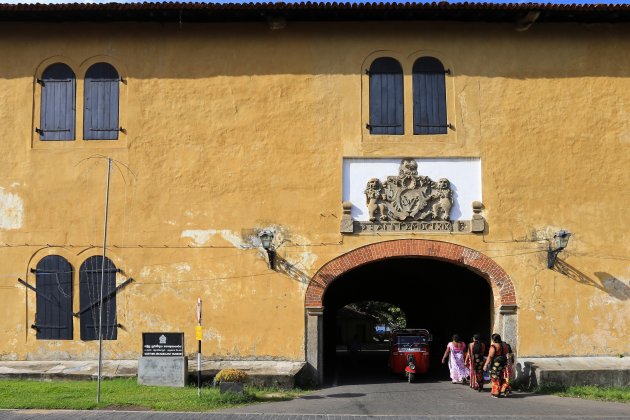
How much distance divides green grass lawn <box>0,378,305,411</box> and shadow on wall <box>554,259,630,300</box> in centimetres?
658

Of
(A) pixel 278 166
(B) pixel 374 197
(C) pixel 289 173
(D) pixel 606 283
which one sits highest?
(A) pixel 278 166

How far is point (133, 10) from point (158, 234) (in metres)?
4.98

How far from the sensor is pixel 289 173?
17.2 meters

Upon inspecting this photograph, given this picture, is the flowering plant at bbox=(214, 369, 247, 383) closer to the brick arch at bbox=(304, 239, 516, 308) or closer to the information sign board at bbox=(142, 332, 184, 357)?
the information sign board at bbox=(142, 332, 184, 357)

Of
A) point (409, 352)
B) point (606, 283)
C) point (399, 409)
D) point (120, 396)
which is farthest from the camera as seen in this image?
point (409, 352)

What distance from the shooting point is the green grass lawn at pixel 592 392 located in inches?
581

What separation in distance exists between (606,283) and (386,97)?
6.41m

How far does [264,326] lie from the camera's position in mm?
16875

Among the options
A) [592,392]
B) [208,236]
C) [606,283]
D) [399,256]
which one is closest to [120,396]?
[208,236]

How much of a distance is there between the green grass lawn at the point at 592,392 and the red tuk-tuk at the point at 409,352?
12.7 ft

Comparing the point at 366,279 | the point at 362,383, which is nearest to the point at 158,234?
the point at 362,383

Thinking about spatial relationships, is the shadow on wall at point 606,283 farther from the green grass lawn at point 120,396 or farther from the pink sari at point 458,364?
the green grass lawn at point 120,396

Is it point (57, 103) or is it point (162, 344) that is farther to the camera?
point (57, 103)

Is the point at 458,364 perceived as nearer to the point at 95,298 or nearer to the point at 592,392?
the point at 592,392
